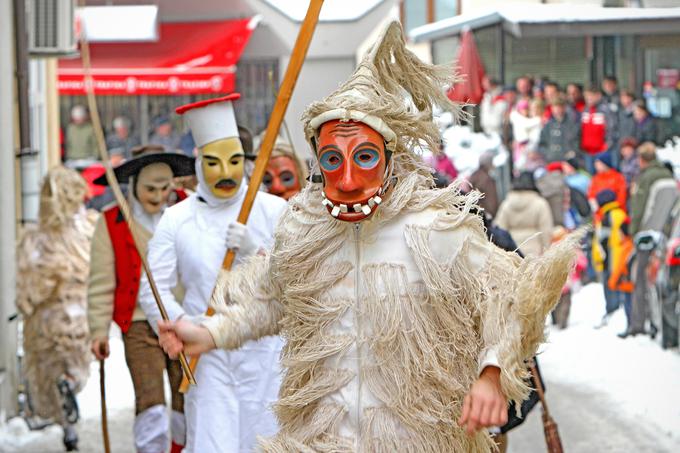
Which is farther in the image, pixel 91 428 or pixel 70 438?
pixel 91 428

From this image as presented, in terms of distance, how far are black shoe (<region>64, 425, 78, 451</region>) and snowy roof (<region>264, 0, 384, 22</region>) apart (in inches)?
662

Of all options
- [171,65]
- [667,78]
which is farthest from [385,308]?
[171,65]

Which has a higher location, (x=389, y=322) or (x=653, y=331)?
(x=389, y=322)

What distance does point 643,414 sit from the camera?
10242mm

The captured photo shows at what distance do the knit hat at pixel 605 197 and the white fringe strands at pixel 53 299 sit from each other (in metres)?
6.17

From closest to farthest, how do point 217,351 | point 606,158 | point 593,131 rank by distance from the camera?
point 217,351 → point 606,158 → point 593,131

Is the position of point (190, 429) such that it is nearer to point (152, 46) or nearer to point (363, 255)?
point (363, 255)

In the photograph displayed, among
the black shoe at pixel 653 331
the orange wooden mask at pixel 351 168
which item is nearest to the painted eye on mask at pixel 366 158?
the orange wooden mask at pixel 351 168

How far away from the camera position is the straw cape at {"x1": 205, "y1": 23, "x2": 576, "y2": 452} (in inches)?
172

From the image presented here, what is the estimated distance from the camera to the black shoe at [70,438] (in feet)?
30.3

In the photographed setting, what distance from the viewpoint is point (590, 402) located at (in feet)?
36.3

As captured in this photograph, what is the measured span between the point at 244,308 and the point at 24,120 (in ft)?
21.7

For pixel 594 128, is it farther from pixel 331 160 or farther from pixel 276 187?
pixel 331 160

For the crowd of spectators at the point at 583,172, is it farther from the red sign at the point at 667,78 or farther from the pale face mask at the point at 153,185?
the pale face mask at the point at 153,185
